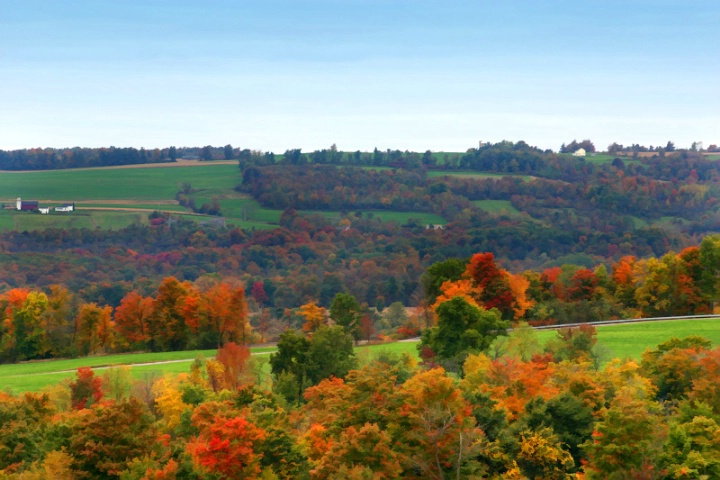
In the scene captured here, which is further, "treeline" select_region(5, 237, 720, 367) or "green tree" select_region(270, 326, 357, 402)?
"treeline" select_region(5, 237, 720, 367)

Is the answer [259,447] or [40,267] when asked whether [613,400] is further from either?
[40,267]

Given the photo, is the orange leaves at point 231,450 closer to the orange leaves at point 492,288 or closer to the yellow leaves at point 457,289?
the yellow leaves at point 457,289

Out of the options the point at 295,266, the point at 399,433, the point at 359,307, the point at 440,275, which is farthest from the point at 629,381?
the point at 295,266

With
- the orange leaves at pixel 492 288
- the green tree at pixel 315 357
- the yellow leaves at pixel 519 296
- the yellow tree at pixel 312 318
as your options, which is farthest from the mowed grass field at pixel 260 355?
the yellow tree at pixel 312 318

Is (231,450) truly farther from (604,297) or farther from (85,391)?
(604,297)

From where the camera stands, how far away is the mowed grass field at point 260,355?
81.6m

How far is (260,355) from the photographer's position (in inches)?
3556

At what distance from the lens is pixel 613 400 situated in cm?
5278

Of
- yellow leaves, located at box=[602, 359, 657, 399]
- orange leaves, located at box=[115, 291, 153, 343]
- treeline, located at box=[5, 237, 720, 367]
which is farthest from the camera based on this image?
orange leaves, located at box=[115, 291, 153, 343]

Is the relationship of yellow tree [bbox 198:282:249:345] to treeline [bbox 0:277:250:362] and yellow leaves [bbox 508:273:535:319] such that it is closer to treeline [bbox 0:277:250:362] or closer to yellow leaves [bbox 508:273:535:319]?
treeline [bbox 0:277:250:362]

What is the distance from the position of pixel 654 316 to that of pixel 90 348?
174 ft

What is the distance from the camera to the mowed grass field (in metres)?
81.6

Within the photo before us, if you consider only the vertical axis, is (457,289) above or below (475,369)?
above

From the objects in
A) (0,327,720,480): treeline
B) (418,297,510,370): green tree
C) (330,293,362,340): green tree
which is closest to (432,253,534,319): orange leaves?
(330,293,362,340): green tree
